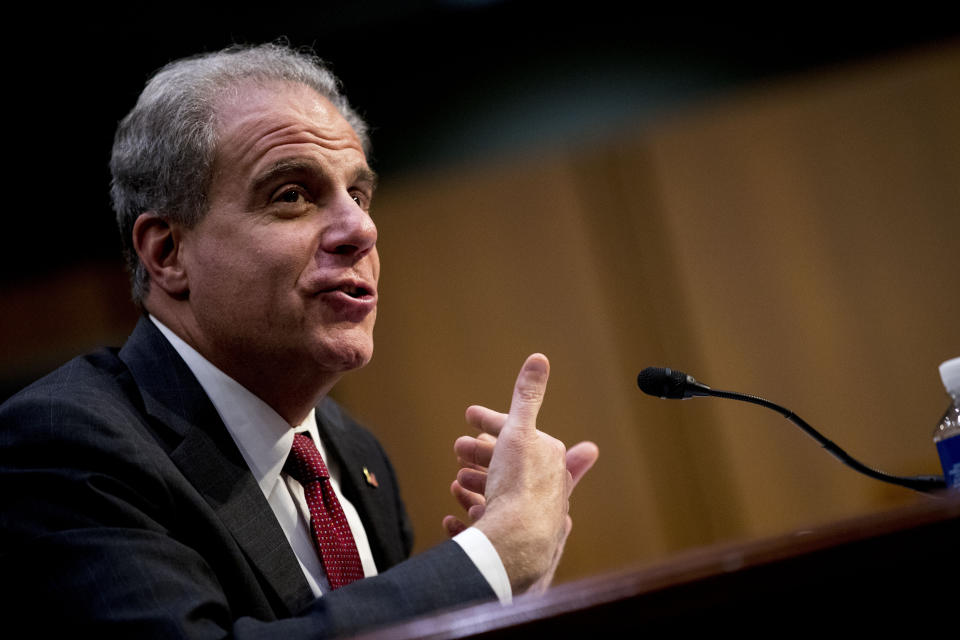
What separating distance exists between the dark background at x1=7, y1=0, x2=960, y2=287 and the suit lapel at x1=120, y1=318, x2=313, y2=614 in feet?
7.65

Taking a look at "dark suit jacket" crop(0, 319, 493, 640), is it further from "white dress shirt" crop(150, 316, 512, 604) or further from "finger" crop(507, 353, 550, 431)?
"finger" crop(507, 353, 550, 431)

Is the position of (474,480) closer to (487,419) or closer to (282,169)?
(487,419)

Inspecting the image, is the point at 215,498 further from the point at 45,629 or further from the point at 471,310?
the point at 471,310

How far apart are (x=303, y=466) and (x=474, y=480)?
11.0 inches

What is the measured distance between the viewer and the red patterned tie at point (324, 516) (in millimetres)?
1434

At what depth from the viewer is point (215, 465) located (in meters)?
1.34

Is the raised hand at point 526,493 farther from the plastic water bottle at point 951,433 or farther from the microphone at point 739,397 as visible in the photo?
the plastic water bottle at point 951,433

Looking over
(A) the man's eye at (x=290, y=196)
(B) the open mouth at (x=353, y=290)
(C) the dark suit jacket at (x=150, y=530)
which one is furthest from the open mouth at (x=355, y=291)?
(C) the dark suit jacket at (x=150, y=530)

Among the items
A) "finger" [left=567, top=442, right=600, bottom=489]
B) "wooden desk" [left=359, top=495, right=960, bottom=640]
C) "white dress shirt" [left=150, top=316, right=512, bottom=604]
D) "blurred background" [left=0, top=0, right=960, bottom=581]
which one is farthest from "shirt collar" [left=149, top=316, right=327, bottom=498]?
"blurred background" [left=0, top=0, right=960, bottom=581]

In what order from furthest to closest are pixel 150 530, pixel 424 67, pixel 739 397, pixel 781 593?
1. pixel 424 67
2. pixel 739 397
3. pixel 150 530
4. pixel 781 593

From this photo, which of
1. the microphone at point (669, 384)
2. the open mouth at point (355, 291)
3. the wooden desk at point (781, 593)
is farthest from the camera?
the open mouth at point (355, 291)

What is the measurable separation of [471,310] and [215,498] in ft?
8.41

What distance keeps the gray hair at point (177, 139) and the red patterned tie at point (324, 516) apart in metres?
0.42

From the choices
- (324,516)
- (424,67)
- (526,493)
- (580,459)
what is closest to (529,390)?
(526,493)
